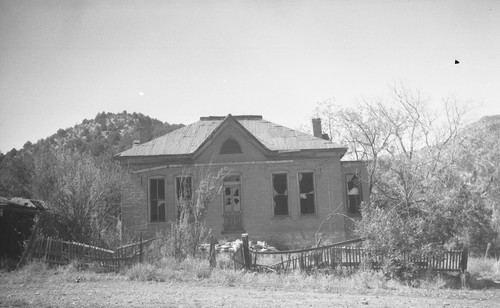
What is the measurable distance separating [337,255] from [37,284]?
8.37 m

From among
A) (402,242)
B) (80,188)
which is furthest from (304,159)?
(80,188)

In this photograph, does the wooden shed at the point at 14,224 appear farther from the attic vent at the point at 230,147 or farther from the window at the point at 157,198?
the attic vent at the point at 230,147

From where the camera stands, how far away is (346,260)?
12.4 meters

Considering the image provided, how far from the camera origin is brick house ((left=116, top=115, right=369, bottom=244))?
19.7m

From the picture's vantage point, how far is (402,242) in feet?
39.6

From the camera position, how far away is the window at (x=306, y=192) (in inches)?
790

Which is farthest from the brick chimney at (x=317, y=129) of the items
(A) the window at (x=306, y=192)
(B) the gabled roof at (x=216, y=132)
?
(A) the window at (x=306, y=192)

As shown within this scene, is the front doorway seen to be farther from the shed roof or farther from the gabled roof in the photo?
the shed roof

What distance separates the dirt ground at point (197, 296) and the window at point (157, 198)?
8967 mm

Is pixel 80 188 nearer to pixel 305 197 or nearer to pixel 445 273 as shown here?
pixel 305 197

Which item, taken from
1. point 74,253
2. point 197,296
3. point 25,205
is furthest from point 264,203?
point 197,296

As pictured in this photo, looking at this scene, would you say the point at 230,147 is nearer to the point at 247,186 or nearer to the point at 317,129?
the point at 247,186

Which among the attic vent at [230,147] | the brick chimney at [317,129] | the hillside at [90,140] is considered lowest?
the attic vent at [230,147]

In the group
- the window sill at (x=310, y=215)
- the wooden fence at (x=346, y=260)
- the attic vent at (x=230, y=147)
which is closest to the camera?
the wooden fence at (x=346, y=260)
